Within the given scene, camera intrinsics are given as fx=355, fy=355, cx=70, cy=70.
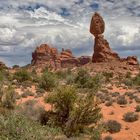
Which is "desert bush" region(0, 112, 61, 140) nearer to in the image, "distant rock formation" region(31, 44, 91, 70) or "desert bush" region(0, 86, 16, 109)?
"desert bush" region(0, 86, 16, 109)

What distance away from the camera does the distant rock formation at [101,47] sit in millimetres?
79875

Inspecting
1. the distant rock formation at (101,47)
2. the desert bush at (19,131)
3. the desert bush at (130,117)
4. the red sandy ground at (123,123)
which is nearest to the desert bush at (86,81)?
the red sandy ground at (123,123)

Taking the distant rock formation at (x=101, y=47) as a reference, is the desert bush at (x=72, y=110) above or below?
below

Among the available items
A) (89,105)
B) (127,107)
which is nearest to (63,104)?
(89,105)

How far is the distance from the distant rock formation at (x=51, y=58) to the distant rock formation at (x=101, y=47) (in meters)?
21.0

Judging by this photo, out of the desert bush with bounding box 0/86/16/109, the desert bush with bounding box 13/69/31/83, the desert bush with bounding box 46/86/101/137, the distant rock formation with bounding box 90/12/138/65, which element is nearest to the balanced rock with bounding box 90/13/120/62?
the distant rock formation with bounding box 90/12/138/65

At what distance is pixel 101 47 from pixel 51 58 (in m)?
28.5

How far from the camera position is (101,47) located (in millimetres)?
80312

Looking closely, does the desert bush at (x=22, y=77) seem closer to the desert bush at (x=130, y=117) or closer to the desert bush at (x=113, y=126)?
the desert bush at (x=130, y=117)

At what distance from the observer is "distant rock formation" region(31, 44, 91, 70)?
339ft

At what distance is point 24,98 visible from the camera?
29.0 m

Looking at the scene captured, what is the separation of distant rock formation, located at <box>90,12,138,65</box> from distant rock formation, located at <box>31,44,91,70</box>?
828 inches

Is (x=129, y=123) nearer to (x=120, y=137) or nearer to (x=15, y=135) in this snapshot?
(x=120, y=137)

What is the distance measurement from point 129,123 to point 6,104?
303 inches
